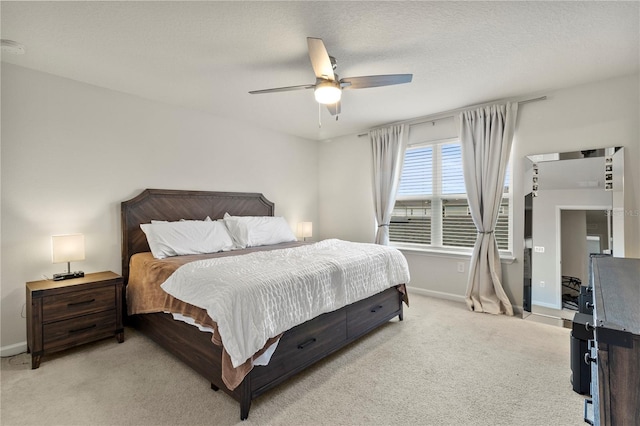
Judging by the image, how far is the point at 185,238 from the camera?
3.20 meters

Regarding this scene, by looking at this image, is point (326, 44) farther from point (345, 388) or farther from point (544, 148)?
point (544, 148)

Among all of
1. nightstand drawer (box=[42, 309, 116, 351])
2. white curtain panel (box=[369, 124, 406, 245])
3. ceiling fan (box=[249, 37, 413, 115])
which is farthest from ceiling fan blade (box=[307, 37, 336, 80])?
nightstand drawer (box=[42, 309, 116, 351])

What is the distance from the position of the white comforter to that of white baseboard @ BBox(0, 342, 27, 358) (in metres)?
1.64

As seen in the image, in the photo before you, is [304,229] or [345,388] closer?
[345,388]

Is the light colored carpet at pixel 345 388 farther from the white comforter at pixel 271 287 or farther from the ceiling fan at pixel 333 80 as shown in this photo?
the ceiling fan at pixel 333 80

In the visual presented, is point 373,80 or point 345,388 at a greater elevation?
point 373,80

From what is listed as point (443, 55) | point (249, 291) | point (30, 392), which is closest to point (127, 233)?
point (30, 392)

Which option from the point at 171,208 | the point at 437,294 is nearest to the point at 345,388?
the point at 437,294

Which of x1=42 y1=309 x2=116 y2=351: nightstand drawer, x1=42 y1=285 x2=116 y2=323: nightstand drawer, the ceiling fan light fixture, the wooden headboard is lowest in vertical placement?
x1=42 y1=309 x2=116 y2=351: nightstand drawer

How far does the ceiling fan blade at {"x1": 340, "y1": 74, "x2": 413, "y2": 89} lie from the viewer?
7.41ft

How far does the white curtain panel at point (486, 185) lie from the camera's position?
354 cm

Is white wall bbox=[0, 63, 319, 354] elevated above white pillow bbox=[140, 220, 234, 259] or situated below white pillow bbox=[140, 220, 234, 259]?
above

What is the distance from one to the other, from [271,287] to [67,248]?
6.96 feet

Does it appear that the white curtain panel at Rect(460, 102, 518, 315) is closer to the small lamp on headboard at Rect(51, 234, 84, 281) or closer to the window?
the window
